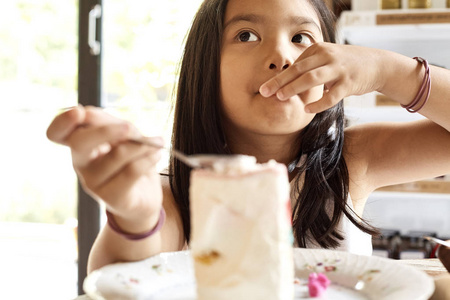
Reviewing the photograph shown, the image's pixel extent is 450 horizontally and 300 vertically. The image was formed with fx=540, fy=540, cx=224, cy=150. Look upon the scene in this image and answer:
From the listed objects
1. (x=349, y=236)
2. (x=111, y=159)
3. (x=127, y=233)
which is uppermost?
Answer: (x=111, y=159)

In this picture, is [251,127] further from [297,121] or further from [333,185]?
[333,185]

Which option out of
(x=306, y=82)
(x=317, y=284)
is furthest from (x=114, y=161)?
(x=306, y=82)

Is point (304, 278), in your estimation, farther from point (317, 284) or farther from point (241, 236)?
point (241, 236)

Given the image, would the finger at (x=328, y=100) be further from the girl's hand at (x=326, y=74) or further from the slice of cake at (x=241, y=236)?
the slice of cake at (x=241, y=236)

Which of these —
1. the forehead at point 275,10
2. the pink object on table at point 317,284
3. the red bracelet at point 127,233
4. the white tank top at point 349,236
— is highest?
the forehead at point 275,10

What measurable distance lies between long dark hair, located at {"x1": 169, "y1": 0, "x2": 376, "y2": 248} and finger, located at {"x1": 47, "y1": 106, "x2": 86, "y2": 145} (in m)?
0.53

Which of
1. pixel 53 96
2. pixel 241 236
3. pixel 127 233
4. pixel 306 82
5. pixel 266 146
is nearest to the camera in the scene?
pixel 241 236

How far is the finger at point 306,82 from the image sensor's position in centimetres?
86

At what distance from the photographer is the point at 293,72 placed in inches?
34.8

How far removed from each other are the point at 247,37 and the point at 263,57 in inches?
3.6

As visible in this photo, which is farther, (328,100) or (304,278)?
(328,100)

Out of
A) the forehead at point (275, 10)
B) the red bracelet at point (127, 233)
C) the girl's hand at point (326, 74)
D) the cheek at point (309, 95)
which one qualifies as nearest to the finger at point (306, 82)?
the girl's hand at point (326, 74)

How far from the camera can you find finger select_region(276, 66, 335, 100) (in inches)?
33.9

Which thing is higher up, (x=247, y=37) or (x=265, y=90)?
(x=247, y=37)
